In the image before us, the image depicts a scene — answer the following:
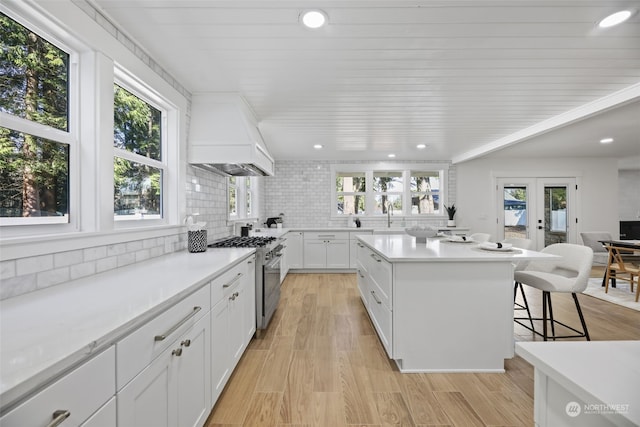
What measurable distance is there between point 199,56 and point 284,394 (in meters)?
2.55

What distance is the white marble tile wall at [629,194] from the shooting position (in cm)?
716

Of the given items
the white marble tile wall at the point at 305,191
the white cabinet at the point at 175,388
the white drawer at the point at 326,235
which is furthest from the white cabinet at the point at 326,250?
the white cabinet at the point at 175,388

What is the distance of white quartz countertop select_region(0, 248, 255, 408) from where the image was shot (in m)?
0.60

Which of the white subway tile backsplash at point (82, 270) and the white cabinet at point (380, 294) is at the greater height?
the white subway tile backsplash at point (82, 270)

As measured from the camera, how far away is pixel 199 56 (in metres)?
2.10

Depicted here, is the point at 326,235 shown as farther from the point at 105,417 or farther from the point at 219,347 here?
the point at 105,417

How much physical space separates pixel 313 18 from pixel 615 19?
1860mm

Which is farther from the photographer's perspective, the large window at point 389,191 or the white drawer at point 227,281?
the large window at point 389,191

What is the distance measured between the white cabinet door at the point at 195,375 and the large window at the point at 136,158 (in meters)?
1.09

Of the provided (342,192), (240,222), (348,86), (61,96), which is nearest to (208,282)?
(61,96)

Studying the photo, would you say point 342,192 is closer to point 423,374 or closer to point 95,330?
point 423,374

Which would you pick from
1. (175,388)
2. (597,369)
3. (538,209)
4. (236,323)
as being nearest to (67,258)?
(175,388)

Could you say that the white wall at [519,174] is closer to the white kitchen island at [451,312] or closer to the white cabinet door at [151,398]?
the white kitchen island at [451,312]

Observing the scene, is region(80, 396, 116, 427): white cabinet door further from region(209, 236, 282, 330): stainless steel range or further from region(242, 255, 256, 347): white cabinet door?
region(209, 236, 282, 330): stainless steel range
